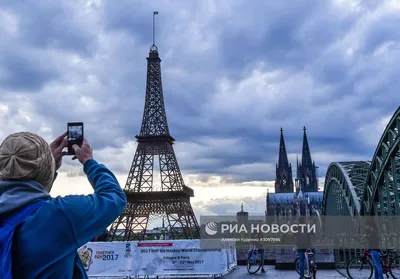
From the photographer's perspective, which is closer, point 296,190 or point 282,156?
point 296,190

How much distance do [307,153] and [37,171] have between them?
169 meters

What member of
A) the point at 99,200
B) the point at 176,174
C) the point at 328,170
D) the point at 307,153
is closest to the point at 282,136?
the point at 307,153

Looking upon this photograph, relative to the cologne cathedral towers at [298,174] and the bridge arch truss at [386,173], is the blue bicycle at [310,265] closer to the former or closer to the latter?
the bridge arch truss at [386,173]

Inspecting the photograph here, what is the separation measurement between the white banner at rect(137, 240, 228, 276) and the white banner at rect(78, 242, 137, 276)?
50cm

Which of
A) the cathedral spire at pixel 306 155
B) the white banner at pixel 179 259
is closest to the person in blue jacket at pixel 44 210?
the white banner at pixel 179 259

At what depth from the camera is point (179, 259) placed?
53.0ft

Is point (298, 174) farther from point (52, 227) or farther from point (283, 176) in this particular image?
point (52, 227)

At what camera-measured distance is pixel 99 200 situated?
87.0 inches

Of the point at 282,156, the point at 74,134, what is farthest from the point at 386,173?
the point at 282,156

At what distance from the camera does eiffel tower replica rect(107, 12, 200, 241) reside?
55719mm

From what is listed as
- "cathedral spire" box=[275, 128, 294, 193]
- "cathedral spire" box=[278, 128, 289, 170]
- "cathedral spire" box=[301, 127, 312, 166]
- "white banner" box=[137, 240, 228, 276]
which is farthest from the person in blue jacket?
"cathedral spire" box=[301, 127, 312, 166]

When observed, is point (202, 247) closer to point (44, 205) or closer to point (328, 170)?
point (44, 205)

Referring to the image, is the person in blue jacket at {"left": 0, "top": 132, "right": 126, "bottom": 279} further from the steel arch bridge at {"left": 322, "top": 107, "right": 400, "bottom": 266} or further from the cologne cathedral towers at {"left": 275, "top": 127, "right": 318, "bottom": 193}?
the cologne cathedral towers at {"left": 275, "top": 127, "right": 318, "bottom": 193}

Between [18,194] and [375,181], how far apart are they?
69.8ft
